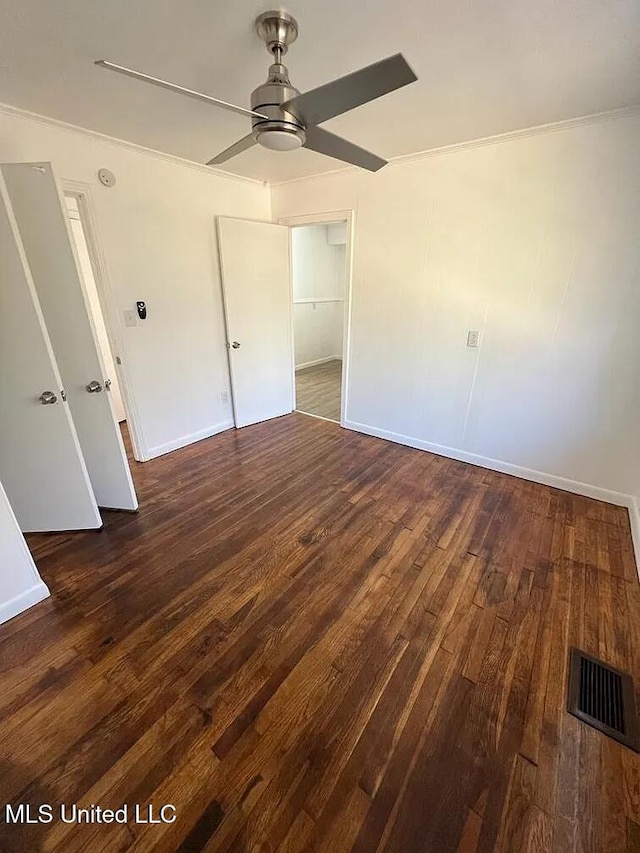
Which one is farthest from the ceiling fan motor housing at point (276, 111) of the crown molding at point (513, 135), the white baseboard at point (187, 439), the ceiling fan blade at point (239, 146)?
the white baseboard at point (187, 439)

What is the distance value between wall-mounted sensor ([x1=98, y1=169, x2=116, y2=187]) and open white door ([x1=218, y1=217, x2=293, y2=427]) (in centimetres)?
86

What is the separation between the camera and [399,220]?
290 cm

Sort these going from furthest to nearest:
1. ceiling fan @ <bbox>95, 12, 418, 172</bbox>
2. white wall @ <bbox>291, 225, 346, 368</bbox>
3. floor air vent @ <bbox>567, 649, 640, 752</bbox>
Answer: white wall @ <bbox>291, 225, 346, 368</bbox> → floor air vent @ <bbox>567, 649, 640, 752</bbox> → ceiling fan @ <bbox>95, 12, 418, 172</bbox>

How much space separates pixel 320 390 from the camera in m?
5.26

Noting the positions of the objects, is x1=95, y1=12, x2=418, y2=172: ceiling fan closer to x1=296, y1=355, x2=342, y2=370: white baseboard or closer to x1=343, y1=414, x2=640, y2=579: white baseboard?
x1=343, y1=414, x2=640, y2=579: white baseboard

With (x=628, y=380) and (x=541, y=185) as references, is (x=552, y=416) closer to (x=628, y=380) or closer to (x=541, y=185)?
(x=628, y=380)

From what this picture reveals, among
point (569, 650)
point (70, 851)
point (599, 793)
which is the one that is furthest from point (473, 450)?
point (70, 851)

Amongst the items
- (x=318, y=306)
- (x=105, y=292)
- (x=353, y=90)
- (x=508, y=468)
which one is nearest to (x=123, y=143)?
(x=105, y=292)

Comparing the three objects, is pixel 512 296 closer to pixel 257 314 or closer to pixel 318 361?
pixel 257 314

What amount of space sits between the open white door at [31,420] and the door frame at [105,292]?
0.33 meters

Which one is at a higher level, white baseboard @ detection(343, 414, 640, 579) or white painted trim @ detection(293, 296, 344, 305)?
white painted trim @ detection(293, 296, 344, 305)

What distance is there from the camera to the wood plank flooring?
4434mm

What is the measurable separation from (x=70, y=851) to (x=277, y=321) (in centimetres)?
374

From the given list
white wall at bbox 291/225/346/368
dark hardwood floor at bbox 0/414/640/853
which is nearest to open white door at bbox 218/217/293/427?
dark hardwood floor at bbox 0/414/640/853
